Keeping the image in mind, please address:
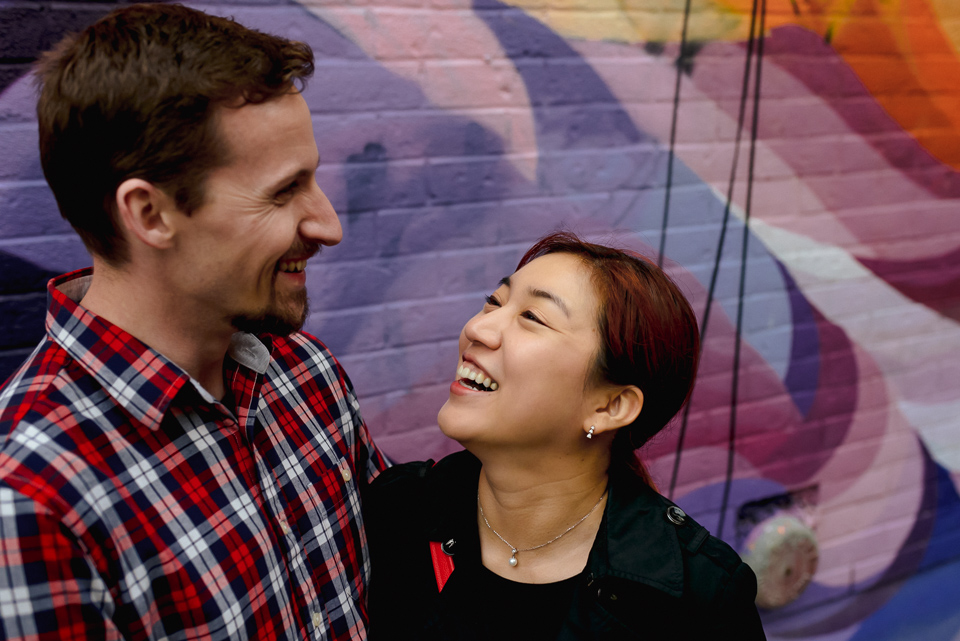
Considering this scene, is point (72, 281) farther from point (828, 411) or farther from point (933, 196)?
point (933, 196)

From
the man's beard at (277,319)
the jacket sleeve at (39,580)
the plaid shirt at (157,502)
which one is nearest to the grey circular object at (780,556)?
the plaid shirt at (157,502)

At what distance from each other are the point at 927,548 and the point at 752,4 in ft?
8.41

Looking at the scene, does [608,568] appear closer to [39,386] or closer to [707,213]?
[39,386]

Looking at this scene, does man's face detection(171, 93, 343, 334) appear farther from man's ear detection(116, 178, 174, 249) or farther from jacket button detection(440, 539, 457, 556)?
jacket button detection(440, 539, 457, 556)

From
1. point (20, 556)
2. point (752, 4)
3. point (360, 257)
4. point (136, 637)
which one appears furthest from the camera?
point (752, 4)

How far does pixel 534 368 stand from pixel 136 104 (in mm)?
863

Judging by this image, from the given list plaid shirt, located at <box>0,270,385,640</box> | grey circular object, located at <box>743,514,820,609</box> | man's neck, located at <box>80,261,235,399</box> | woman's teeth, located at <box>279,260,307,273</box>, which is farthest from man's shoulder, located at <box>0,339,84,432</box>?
grey circular object, located at <box>743,514,820,609</box>

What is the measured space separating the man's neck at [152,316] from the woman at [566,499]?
0.51 metres

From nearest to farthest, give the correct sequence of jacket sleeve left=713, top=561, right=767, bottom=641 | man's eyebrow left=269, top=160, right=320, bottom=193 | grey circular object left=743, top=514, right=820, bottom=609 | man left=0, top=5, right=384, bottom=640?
man left=0, top=5, right=384, bottom=640
man's eyebrow left=269, top=160, right=320, bottom=193
jacket sleeve left=713, top=561, right=767, bottom=641
grey circular object left=743, top=514, right=820, bottom=609

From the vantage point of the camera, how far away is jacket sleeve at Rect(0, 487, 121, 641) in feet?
3.15

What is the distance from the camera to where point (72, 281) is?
53.4 inches

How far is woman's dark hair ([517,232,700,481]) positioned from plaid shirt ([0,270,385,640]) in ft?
2.13

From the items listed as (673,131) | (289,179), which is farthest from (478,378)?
(673,131)

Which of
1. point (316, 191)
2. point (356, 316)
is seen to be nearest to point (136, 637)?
point (316, 191)
